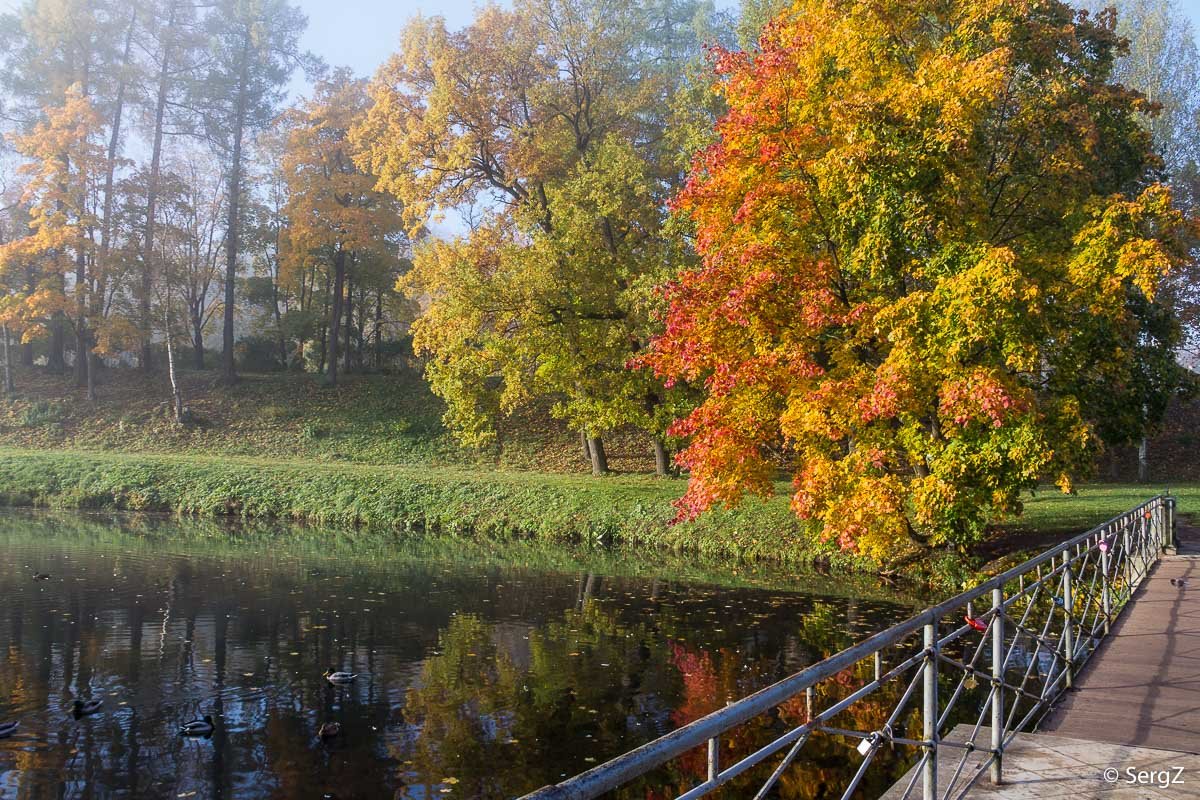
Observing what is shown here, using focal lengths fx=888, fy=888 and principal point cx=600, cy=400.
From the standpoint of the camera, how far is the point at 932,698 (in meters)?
4.58

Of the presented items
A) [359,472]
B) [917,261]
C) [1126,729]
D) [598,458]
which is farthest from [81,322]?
[1126,729]

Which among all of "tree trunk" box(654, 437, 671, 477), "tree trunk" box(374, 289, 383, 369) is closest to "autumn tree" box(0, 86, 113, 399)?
"tree trunk" box(374, 289, 383, 369)

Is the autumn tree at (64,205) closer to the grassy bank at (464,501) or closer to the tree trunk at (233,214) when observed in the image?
the tree trunk at (233,214)

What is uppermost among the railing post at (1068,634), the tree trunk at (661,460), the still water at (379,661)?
the tree trunk at (661,460)

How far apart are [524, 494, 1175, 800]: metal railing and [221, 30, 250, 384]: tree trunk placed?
3417cm

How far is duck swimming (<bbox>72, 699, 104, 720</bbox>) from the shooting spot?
867 cm

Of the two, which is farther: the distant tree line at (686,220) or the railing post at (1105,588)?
the distant tree line at (686,220)

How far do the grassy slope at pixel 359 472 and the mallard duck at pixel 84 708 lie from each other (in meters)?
13.7

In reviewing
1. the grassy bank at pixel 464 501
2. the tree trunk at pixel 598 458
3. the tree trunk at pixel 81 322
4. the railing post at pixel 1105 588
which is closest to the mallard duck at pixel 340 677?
the railing post at pixel 1105 588

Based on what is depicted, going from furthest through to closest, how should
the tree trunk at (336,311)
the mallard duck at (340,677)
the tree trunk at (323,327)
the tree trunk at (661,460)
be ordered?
the tree trunk at (323,327) → the tree trunk at (336,311) → the tree trunk at (661,460) → the mallard duck at (340,677)

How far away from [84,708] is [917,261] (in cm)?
1265

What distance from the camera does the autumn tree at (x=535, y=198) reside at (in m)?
25.3

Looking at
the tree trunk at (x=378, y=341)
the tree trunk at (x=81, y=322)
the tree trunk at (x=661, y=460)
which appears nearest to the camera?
the tree trunk at (x=661, y=460)

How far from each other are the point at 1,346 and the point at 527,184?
29.6 meters
